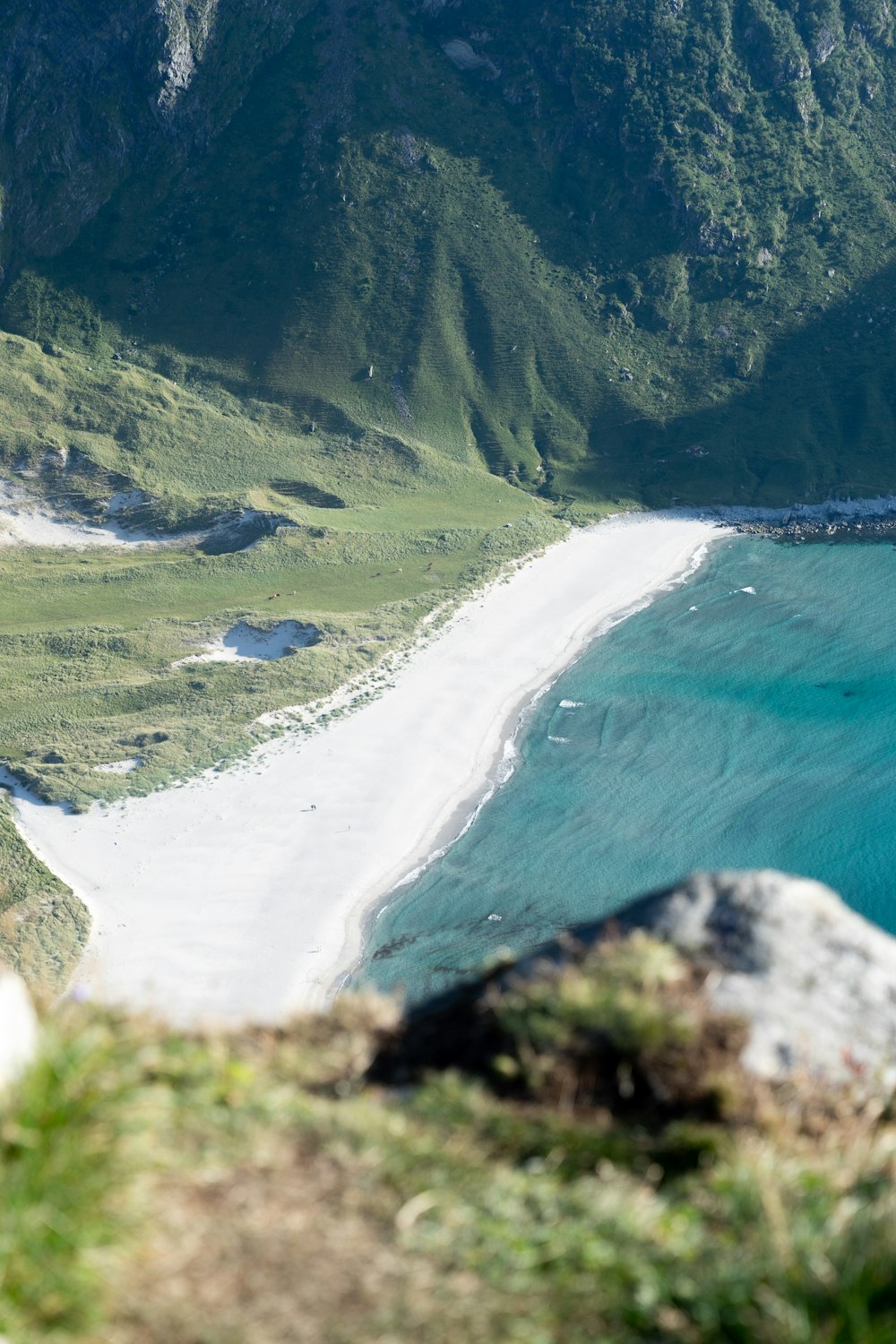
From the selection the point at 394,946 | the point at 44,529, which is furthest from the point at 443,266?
the point at 394,946

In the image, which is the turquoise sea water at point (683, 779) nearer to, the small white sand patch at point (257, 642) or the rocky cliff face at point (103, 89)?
the small white sand patch at point (257, 642)

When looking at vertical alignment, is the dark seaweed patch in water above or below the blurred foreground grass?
below

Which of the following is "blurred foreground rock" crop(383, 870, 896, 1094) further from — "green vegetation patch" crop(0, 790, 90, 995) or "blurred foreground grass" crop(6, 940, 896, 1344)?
"green vegetation patch" crop(0, 790, 90, 995)

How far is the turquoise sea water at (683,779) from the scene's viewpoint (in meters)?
45.2

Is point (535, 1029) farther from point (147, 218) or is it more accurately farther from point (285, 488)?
point (147, 218)

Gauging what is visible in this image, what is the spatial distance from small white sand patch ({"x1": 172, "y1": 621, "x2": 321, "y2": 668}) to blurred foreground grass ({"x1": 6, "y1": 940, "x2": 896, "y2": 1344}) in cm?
6387

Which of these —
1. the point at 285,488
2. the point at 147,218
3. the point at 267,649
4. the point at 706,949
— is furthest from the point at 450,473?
the point at 706,949

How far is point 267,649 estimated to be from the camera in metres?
71.8

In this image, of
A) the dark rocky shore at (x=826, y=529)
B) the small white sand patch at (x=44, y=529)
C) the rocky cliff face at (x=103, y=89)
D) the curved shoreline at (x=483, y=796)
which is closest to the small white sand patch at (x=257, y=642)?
the curved shoreline at (x=483, y=796)

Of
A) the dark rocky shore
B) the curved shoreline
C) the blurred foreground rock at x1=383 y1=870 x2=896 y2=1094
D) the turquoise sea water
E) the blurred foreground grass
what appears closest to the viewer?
the blurred foreground grass

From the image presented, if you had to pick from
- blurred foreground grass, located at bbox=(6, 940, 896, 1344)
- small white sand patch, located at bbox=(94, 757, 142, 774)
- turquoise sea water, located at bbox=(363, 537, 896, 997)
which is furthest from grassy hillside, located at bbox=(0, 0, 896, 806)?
blurred foreground grass, located at bbox=(6, 940, 896, 1344)

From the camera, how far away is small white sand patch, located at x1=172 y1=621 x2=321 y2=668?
70875 mm

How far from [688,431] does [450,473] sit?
24.8 metres

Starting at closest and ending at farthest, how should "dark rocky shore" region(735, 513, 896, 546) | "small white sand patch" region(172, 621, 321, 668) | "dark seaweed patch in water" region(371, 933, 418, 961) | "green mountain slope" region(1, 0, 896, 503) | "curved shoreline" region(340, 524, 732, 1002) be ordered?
1. "dark seaweed patch in water" region(371, 933, 418, 961)
2. "curved shoreline" region(340, 524, 732, 1002)
3. "small white sand patch" region(172, 621, 321, 668)
4. "dark rocky shore" region(735, 513, 896, 546)
5. "green mountain slope" region(1, 0, 896, 503)
